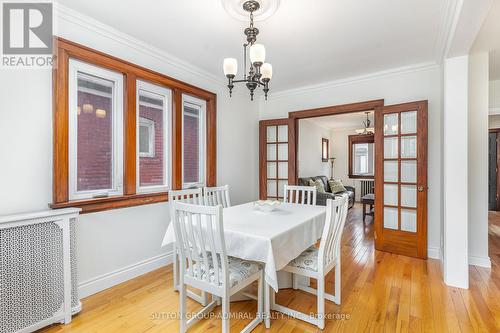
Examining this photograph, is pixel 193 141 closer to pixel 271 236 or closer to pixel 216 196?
pixel 216 196

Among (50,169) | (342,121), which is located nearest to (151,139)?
(50,169)

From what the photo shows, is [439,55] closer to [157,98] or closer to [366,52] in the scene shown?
[366,52]

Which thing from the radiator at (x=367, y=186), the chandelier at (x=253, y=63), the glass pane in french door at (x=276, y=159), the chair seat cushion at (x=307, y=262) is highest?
the chandelier at (x=253, y=63)

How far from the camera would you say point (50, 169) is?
209 cm

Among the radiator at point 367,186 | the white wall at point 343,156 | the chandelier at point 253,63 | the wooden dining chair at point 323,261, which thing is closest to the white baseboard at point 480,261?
the wooden dining chair at point 323,261

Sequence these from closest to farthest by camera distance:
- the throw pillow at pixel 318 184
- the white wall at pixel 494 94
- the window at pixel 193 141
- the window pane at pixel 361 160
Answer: the window at pixel 193 141 < the white wall at pixel 494 94 < the throw pillow at pixel 318 184 < the window pane at pixel 361 160

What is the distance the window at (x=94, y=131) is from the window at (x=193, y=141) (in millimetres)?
906

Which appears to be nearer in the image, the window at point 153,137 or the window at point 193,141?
the window at point 153,137

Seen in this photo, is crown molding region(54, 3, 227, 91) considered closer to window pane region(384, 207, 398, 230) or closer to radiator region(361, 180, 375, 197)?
window pane region(384, 207, 398, 230)

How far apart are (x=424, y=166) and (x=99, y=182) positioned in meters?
3.77

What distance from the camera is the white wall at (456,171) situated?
7.97ft

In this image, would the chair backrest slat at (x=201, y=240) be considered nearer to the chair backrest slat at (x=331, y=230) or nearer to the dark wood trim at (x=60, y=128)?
the chair backrest slat at (x=331, y=230)

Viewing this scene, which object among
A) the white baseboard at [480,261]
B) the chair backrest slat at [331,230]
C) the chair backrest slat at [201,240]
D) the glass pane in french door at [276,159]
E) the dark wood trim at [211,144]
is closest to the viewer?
the chair backrest slat at [201,240]

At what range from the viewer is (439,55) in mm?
2945
